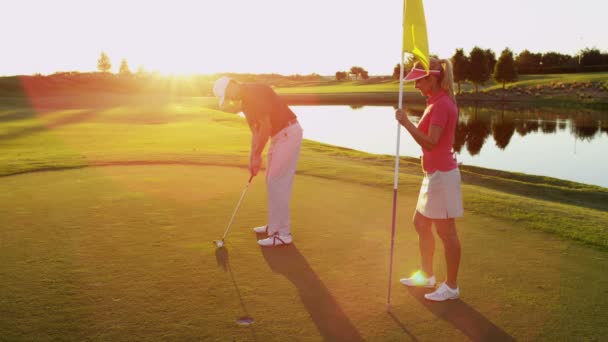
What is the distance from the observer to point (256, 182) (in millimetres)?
9773

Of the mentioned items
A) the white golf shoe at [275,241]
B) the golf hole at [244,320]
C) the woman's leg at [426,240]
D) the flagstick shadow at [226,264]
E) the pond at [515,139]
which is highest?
the woman's leg at [426,240]

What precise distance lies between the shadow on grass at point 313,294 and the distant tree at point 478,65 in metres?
83.5

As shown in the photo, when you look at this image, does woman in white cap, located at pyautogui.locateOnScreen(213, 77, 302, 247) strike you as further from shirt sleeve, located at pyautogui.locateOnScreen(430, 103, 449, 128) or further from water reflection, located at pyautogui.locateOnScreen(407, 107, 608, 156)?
water reflection, located at pyautogui.locateOnScreen(407, 107, 608, 156)

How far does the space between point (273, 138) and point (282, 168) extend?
441mm

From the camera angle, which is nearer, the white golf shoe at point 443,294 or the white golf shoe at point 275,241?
the white golf shoe at point 443,294

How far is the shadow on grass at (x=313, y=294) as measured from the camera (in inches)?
152

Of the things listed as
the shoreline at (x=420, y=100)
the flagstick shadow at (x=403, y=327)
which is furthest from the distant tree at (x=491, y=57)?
→ the flagstick shadow at (x=403, y=327)

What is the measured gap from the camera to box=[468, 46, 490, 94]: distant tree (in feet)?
267

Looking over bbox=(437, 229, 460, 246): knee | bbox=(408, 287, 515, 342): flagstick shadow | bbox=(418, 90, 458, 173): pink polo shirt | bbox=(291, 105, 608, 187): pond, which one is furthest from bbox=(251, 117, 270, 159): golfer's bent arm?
bbox=(291, 105, 608, 187): pond

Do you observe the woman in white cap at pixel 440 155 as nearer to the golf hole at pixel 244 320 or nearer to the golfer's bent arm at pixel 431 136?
the golfer's bent arm at pixel 431 136

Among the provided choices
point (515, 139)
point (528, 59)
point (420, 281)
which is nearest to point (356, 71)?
point (528, 59)

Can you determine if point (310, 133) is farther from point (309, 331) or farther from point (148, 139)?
point (309, 331)

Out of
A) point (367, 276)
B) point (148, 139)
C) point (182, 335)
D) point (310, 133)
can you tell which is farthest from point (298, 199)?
point (310, 133)

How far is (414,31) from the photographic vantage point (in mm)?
4371
